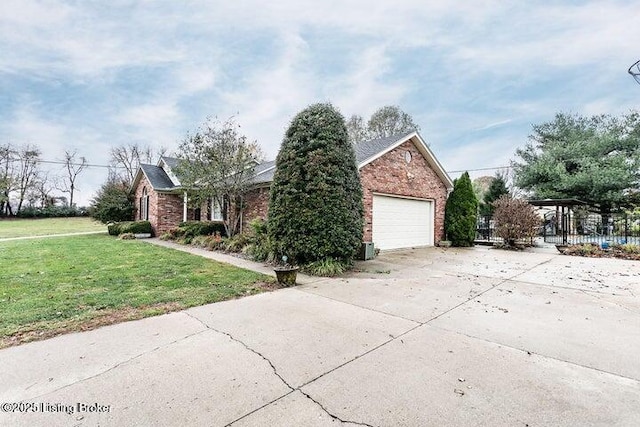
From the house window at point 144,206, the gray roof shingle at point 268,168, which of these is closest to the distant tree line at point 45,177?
the house window at point 144,206

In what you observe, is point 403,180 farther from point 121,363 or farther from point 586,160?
point 586,160

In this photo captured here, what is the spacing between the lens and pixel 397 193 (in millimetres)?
12102

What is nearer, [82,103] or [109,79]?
[109,79]

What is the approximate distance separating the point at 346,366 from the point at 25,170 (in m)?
49.0

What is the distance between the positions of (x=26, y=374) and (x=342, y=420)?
2.99 metres

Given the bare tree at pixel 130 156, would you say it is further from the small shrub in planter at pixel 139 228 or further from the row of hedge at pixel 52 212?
the small shrub in planter at pixel 139 228

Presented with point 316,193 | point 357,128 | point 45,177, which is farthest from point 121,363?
point 45,177

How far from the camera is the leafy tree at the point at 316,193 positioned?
25.4 ft

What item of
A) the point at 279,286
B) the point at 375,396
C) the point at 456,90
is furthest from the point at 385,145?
the point at 375,396

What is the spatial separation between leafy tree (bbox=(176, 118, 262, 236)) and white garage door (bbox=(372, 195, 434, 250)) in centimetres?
539

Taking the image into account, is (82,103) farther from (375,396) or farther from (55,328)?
(375,396)

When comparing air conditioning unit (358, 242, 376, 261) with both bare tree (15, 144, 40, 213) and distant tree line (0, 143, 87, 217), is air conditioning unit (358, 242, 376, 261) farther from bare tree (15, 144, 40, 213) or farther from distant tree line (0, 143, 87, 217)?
bare tree (15, 144, 40, 213)

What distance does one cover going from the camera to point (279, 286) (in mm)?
6270

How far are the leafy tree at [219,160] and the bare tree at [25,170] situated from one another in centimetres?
3449
